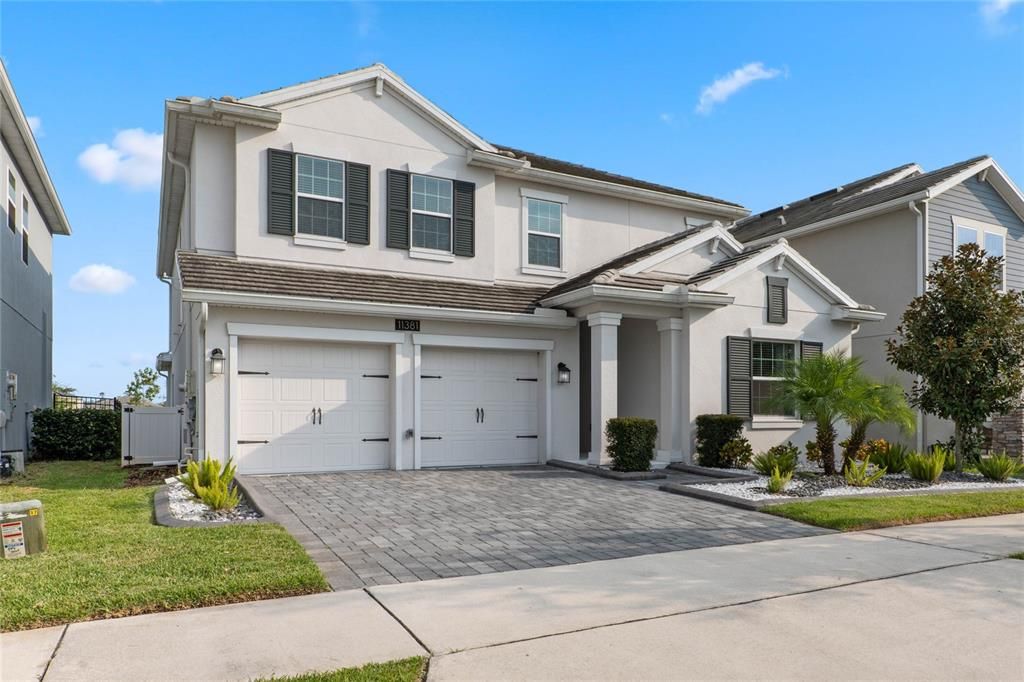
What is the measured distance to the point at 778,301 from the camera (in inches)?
564

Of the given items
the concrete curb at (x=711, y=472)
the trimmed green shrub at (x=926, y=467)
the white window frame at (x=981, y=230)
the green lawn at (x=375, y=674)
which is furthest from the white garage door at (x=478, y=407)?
the white window frame at (x=981, y=230)

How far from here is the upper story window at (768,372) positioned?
555 inches

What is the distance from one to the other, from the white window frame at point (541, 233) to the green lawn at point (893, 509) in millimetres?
7399

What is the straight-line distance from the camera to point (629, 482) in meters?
11.4

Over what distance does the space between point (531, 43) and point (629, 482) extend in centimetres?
768

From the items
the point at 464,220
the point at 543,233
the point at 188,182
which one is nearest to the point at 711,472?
the point at 543,233

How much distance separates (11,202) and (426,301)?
10.4 metres

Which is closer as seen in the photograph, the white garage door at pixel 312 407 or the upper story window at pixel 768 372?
the white garage door at pixel 312 407

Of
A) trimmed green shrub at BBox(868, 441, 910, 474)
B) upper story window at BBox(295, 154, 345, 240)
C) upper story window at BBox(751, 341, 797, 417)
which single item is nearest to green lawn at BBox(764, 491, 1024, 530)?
trimmed green shrub at BBox(868, 441, 910, 474)

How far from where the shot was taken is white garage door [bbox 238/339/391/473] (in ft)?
37.7

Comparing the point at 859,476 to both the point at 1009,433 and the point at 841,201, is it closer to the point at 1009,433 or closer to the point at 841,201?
the point at 1009,433

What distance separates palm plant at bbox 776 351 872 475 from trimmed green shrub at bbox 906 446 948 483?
122 cm

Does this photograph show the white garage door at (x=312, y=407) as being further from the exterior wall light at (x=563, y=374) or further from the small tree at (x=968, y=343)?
the small tree at (x=968, y=343)

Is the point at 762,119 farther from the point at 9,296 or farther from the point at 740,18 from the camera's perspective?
the point at 9,296
